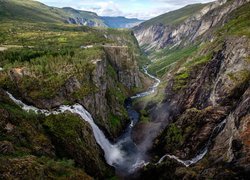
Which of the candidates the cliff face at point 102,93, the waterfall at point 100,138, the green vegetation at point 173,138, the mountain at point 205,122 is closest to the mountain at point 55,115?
the cliff face at point 102,93

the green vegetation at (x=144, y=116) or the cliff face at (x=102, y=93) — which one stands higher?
the cliff face at (x=102, y=93)

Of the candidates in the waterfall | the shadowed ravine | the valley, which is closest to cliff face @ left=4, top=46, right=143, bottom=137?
the valley

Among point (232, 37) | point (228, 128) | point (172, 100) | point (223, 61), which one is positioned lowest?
point (172, 100)

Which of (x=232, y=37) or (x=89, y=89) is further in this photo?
(x=232, y=37)

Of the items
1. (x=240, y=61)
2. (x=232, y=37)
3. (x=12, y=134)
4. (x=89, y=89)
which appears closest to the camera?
(x=12, y=134)

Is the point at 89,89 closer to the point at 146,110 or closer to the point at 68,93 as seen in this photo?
the point at 68,93

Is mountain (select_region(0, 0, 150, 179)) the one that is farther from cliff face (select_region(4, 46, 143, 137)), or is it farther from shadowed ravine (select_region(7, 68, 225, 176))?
shadowed ravine (select_region(7, 68, 225, 176))

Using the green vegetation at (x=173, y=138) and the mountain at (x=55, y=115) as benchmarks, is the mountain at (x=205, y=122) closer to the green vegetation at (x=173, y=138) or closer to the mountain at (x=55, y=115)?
the green vegetation at (x=173, y=138)

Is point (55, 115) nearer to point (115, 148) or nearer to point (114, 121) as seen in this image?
point (115, 148)

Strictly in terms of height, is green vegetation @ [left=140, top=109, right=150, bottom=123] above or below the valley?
below

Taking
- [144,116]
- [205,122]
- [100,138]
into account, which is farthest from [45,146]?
[144,116]

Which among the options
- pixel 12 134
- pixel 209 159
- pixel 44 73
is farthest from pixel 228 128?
pixel 44 73
